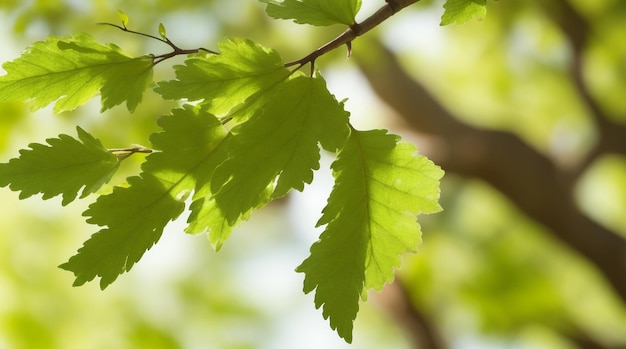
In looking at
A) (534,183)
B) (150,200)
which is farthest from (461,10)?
(534,183)

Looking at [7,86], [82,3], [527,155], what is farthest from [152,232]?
[527,155]

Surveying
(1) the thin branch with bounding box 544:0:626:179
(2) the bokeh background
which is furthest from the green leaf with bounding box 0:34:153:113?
(1) the thin branch with bounding box 544:0:626:179

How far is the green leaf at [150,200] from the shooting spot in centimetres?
81

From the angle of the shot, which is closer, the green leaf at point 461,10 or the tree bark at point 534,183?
the green leaf at point 461,10

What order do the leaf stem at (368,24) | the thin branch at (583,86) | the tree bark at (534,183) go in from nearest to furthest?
1. the leaf stem at (368,24)
2. the tree bark at (534,183)
3. the thin branch at (583,86)

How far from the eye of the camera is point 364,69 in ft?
15.1

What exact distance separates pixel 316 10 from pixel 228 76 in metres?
0.13

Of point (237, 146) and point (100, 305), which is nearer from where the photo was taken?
point (237, 146)

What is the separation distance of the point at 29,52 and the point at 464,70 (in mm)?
5743

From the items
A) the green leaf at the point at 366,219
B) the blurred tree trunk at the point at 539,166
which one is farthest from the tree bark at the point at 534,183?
the green leaf at the point at 366,219

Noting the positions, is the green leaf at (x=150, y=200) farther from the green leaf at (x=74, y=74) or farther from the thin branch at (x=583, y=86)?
the thin branch at (x=583, y=86)

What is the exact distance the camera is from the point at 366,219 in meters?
0.85

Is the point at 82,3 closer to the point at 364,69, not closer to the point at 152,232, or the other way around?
the point at 364,69

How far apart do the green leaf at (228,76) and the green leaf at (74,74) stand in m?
0.06
